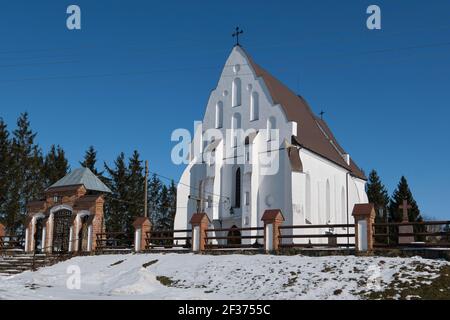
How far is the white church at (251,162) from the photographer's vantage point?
96.0 ft

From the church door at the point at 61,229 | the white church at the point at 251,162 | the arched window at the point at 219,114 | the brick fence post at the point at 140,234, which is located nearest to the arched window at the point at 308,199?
the white church at the point at 251,162

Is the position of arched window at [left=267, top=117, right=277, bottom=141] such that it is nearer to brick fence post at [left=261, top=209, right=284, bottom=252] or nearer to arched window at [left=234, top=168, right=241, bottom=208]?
arched window at [left=234, top=168, right=241, bottom=208]

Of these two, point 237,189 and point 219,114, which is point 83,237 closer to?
point 237,189

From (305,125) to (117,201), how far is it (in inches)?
875

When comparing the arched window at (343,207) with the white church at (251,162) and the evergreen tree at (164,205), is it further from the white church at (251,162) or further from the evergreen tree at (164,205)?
the evergreen tree at (164,205)

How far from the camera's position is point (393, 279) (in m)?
14.8

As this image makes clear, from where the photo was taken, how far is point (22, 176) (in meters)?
42.7

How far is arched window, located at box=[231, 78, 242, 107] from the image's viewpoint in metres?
32.8

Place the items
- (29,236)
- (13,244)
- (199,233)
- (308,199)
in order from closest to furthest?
1. (199,233)
2. (29,236)
3. (13,244)
4. (308,199)

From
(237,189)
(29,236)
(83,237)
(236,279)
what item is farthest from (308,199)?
(29,236)

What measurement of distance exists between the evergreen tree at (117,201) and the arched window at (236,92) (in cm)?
2117
